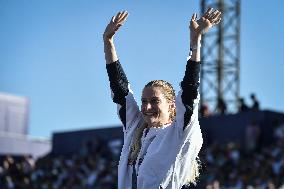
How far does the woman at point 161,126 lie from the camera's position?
3477 mm

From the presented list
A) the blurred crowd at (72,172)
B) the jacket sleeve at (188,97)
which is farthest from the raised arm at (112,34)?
the blurred crowd at (72,172)

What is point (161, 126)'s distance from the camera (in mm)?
3729

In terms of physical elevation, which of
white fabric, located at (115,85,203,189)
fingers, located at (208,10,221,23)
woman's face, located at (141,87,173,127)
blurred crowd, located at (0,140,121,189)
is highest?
fingers, located at (208,10,221,23)

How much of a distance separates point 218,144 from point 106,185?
2.80 metres

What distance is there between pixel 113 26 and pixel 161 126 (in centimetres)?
71

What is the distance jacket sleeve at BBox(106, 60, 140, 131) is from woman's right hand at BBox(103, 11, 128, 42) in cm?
A: 18

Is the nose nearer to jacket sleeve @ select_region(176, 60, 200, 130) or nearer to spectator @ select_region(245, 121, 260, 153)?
jacket sleeve @ select_region(176, 60, 200, 130)

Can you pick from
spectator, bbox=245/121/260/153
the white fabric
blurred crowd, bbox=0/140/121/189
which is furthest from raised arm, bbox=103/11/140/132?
blurred crowd, bbox=0/140/121/189

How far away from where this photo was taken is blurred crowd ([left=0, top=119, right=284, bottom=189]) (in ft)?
40.2

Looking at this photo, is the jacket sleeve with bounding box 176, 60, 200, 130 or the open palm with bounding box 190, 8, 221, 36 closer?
the jacket sleeve with bounding box 176, 60, 200, 130

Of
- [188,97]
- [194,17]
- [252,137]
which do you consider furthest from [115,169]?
[188,97]

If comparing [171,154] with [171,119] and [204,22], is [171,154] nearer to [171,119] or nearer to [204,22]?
[171,119]

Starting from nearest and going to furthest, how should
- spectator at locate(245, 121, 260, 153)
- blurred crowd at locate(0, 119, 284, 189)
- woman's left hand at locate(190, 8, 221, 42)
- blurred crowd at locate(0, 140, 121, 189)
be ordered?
woman's left hand at locate(190, 8, 221, 42)
blurred crowd at locate(0, 119, 284, 189)
spectator at locate(245, 121, 260, 153)
blurred crowd at locate(0, 140, 121, 189)

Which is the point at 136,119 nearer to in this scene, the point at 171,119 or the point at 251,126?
the point at 171,119
